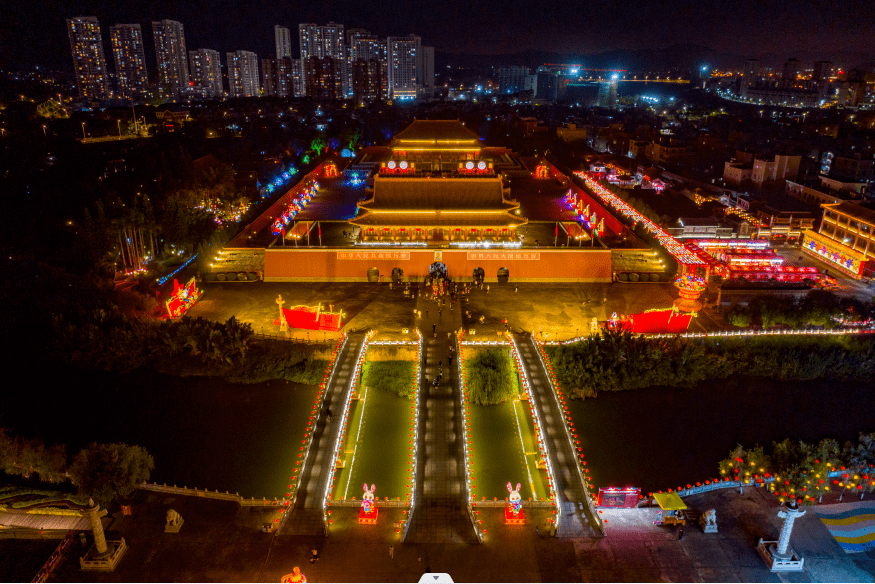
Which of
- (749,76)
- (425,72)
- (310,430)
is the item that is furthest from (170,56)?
(749,76)

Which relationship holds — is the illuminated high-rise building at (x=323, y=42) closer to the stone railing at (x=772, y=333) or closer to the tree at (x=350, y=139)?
the tree at (x=350, y=139)

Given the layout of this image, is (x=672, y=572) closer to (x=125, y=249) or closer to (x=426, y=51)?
(x=125, y=249)

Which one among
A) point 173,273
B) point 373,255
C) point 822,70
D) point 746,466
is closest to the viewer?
point 746,466

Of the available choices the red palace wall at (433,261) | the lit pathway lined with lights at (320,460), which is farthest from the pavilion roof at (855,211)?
the lit pathway lined with lights at (320,460)

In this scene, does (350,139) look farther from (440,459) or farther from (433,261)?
(440,459)

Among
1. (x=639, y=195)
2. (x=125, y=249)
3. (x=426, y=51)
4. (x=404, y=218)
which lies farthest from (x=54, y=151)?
(x=426, y=51)
